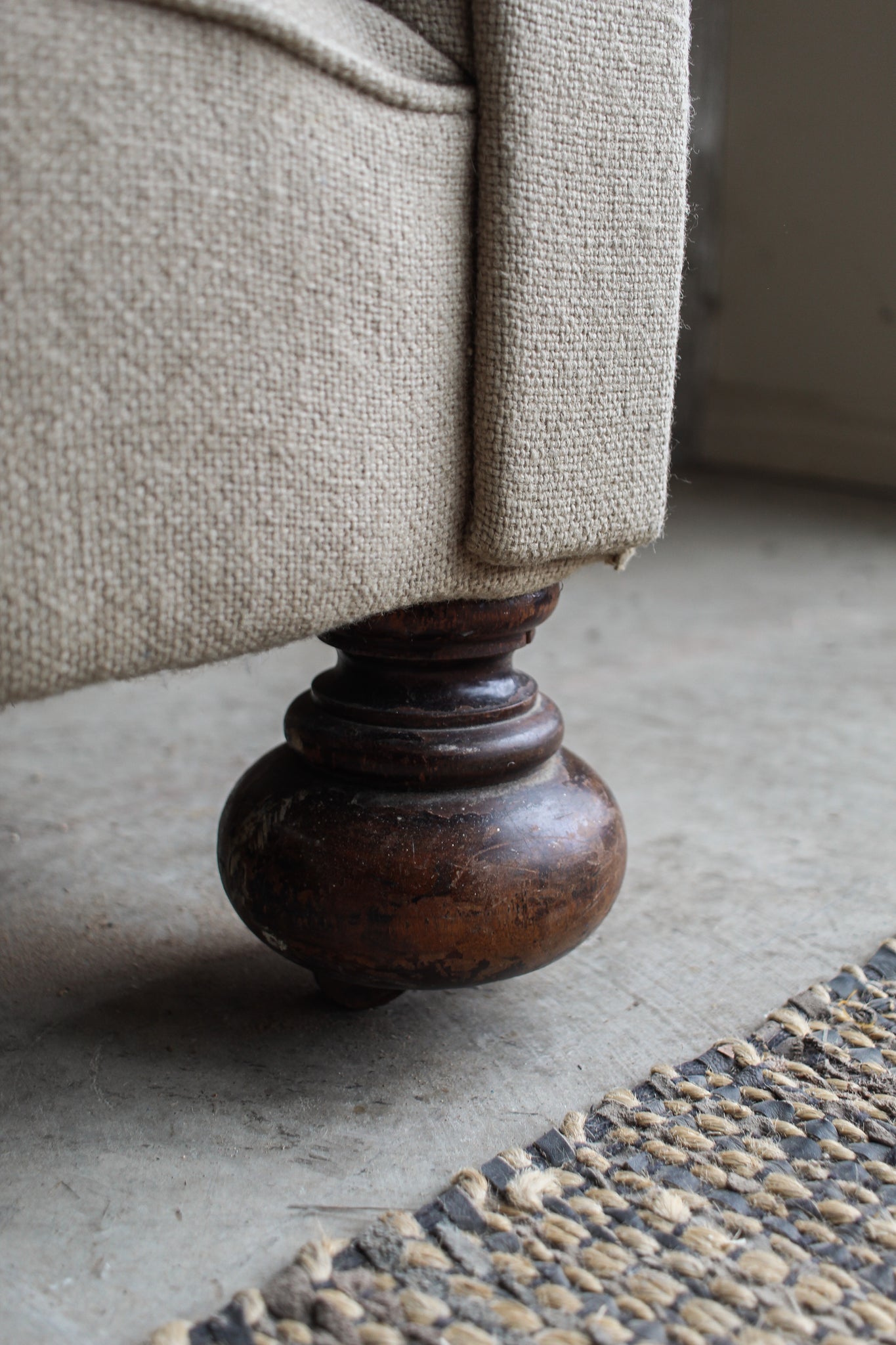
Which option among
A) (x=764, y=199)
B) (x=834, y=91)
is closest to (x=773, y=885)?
(x=834, y=91)

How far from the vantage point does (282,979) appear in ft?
2.78

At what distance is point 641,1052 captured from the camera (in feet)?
2.50

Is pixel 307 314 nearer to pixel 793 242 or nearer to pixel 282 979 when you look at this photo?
pixel 282 979

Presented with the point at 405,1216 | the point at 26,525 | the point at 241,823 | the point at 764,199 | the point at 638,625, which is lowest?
the point at 638,625

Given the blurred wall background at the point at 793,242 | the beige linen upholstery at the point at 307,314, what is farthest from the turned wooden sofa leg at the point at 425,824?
the blurred wall background at the point at 793,242

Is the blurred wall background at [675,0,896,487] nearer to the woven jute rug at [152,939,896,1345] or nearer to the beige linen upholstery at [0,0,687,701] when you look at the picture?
the beige linen upholstery at [0,0,687,701]

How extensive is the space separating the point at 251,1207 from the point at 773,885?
52 centimetres

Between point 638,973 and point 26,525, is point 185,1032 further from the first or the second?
point 26,525

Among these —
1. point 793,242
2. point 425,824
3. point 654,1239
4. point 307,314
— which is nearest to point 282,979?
point 425,824

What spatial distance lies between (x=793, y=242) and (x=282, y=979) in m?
1.35

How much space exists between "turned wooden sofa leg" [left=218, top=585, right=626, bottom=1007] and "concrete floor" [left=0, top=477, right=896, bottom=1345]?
3.2 inches

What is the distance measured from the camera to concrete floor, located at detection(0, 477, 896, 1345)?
62 centimetres

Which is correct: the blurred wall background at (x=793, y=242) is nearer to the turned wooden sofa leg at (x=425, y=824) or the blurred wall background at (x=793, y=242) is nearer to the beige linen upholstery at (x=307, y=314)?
the beige linen upholstery at (x=307, y=314)

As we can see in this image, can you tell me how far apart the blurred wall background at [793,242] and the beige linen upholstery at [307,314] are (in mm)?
171
